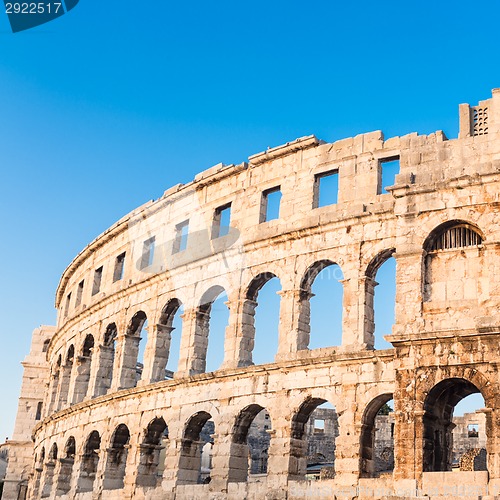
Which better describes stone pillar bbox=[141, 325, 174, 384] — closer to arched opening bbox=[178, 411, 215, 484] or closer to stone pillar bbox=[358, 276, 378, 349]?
arched opening bbox=[178, 411, 215, 484]

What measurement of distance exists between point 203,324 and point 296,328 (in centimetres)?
414

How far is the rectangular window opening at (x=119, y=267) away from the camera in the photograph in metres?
29.5

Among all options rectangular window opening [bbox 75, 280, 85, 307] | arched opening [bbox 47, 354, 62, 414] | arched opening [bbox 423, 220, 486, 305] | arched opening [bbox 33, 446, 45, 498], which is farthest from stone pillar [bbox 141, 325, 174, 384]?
arched opening [bbox 423, 220, 486, 305]

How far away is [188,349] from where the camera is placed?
2361 cm

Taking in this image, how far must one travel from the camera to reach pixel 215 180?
2520 cm

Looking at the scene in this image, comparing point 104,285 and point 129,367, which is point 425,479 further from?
point 104,285

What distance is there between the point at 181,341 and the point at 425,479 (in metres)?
10.1

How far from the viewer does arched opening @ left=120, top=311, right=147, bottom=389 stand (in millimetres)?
26562

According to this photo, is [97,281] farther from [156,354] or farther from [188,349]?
[188,349]

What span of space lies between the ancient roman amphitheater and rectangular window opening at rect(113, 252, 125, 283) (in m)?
0.07

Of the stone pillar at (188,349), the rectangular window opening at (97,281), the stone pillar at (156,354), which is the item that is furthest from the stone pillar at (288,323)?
the rectangular window opening at (97,281)

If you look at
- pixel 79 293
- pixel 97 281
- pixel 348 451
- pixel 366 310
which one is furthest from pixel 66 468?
Result: pixel 366 310

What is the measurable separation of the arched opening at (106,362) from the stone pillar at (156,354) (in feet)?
Answer: 10.9

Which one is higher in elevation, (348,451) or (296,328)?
(296,328)
